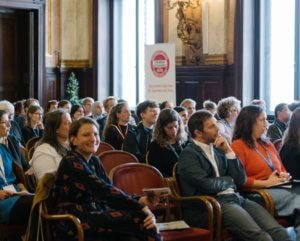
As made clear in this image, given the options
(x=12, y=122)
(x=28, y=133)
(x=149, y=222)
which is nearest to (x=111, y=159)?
(x=149, y=222)

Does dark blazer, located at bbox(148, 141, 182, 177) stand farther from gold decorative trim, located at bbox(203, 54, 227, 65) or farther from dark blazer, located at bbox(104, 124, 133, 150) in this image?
gold decorative trim, located at bbox(203, 54, 227, 65)

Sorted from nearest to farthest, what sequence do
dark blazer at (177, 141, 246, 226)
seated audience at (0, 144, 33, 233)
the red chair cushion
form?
1. the red chair cushion
2. seated audience at (0, 144, 33, 233)
3. dark blazer at (177, 141, 246, 226)

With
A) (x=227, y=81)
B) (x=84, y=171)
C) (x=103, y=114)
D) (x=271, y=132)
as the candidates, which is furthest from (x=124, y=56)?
(x=84, y=171)

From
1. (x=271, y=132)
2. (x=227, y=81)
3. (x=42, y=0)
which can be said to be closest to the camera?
(x=271, y=132)

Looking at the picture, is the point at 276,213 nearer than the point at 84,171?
No

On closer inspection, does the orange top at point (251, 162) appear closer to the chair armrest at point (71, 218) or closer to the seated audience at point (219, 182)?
the seated audience at point (219, 182)

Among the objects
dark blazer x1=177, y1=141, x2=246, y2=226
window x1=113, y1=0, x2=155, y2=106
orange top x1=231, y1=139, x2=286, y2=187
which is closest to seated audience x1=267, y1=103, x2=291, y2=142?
orange top x1=231, y1=139, x2=286, y2=187

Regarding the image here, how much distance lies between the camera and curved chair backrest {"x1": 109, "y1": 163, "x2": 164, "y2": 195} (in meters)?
5.30

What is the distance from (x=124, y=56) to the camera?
15422 mm

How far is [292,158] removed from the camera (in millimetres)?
5895

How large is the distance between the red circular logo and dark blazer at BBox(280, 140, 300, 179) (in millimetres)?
5557

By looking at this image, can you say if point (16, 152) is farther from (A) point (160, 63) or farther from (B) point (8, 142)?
(A) point (160, 63)

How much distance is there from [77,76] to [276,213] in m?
10.4

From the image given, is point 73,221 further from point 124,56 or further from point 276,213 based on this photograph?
point 124,56
